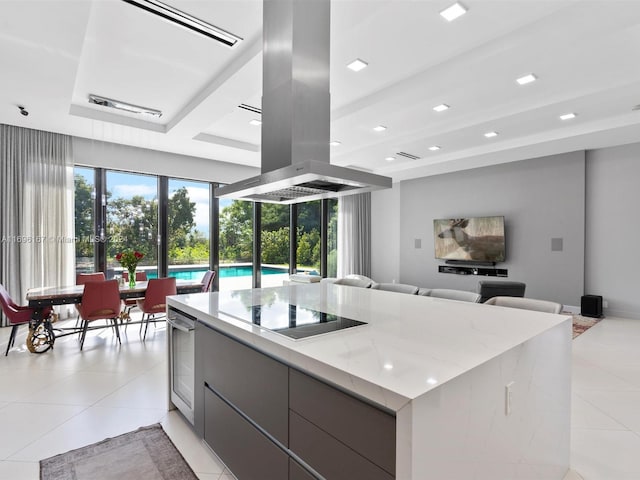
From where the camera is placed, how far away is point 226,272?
7.39 metres


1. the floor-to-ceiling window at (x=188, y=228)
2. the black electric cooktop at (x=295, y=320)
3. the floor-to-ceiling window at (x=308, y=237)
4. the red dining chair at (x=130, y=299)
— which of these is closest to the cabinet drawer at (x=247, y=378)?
the black electric cooktop at (x=295, y=320)

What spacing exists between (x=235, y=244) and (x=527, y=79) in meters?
5.82

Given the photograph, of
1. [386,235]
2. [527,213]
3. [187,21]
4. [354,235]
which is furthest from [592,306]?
[187,21]

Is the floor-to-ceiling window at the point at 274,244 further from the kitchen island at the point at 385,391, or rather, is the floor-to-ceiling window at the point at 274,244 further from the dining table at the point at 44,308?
the kitchen island at the point at 385,391

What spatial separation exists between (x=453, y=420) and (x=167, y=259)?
6370mm

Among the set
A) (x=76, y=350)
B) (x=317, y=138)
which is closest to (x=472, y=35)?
(x=317, y=138)

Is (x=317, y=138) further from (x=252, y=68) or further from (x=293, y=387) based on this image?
(x=252, y=68)

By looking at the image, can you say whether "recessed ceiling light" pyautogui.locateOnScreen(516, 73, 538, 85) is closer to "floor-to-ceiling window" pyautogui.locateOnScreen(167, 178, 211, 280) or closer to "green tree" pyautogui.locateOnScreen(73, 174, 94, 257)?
"floor-to-ceiling window" pyautogui.locateOnScreen(167, 178, 211, 280)

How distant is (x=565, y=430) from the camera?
1881 millimetres

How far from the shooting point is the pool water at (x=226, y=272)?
6.75 meters

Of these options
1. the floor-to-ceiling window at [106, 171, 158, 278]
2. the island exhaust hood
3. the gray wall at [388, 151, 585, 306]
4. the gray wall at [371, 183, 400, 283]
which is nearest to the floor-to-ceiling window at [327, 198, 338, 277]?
the gray wall at [371, 183, 400, 283]

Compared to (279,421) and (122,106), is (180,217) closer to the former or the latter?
(122,106)

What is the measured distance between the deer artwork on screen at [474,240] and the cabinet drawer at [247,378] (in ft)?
20.9

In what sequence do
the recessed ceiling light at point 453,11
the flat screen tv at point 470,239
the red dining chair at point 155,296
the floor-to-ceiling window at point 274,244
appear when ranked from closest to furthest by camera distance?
1. the recessed ceiling light at point 453,11
2. the red dining chair at point 155,296
3. the flat screen tv at point 470,239
4. the floor-to-ceiling window at point 274,244
